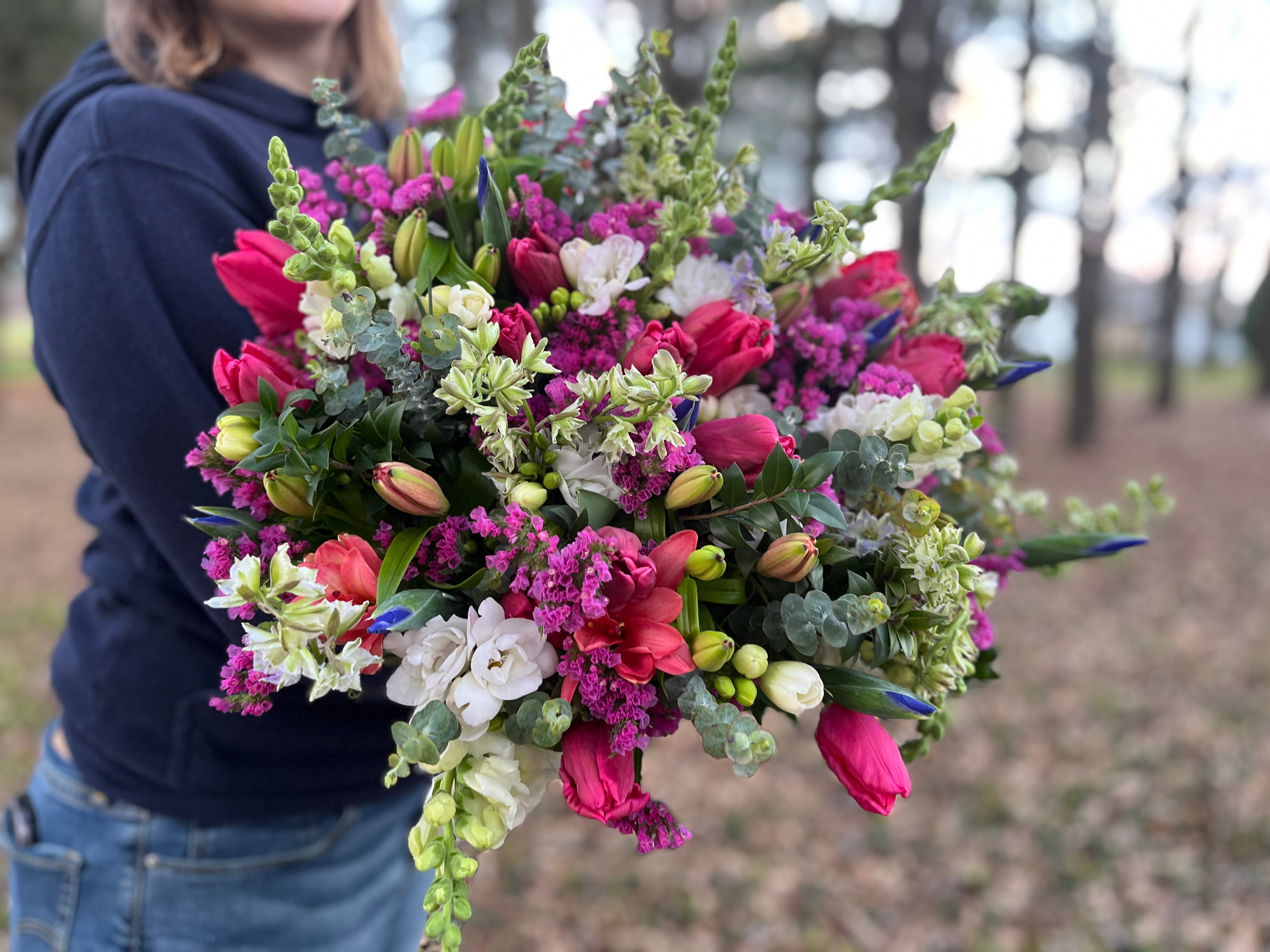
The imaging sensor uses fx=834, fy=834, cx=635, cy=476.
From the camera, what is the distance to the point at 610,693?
783 millimetres

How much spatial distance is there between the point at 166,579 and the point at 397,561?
736 mm

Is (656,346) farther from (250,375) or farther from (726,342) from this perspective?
(250,375)

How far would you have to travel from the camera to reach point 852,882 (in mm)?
3598

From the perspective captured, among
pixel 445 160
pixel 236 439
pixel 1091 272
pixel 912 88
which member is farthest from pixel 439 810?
pixel 1091 272

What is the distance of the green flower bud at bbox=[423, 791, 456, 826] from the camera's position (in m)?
0.75

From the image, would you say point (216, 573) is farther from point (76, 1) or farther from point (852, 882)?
point (76, 1)

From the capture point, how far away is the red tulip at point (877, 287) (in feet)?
3.65

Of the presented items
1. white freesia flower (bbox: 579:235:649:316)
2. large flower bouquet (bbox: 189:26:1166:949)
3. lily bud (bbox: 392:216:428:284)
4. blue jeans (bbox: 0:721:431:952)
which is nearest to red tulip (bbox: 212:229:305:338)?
large flower bouquet (bbox: 189:26:1166:949)

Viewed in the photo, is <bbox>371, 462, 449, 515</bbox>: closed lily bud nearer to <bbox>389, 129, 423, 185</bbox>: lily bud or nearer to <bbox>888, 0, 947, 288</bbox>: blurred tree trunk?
<bbox>389, 129, 423, 185</bbox>: lily bud

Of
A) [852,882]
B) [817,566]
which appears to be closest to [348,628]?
[817,566]

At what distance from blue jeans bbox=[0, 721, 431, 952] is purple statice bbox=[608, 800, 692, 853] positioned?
821mm

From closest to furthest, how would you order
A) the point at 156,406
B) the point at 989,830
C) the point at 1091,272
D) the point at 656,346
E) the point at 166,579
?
1. the point at 656,346
2. the point at 156,406
3. the point at 166,579
4. the point at 989,830
5. the point at 1091,272

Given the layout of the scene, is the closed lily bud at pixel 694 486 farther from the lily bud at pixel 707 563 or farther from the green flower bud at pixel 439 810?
the green flower bud at pixel 439 810

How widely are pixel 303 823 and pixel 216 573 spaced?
0.79m
